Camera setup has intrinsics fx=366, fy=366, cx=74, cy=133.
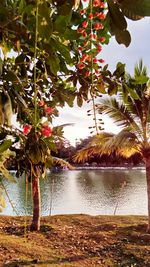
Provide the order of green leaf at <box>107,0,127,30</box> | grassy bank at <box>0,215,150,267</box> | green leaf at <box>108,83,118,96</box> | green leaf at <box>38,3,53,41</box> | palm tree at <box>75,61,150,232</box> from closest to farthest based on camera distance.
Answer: green leaf at <box>38,3,53,41</box>, green leaf at <box>107,0,127,30</box>, green leaf at <box>108,83,118,96</box>, grassy bank at <box>0,215,150,267</box>, palm tree at <box>75,61,150,232</box>

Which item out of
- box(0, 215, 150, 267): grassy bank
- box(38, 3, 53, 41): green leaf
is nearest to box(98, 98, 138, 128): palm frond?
box(0, 215, 150, 267): grassy bank

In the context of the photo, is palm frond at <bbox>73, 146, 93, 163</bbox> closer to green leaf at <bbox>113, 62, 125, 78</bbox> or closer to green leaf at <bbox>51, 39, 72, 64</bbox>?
green leaf at <bbox>113, 62, 125, 78</bbox>

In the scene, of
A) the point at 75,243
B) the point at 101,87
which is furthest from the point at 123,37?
the point at 75,243

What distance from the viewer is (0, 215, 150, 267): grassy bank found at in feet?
16.9

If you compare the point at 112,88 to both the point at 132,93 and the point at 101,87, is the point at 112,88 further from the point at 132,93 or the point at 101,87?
the point at 132,93

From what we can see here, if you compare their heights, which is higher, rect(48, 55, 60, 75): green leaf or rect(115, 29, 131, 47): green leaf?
rect(115, 29, 131, 47): green leaf

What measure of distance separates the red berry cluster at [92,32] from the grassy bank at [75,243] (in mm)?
3779

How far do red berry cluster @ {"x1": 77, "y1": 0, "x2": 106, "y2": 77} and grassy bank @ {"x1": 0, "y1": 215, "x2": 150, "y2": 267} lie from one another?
3.78 m

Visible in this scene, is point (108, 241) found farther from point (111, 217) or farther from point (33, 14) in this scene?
point (33, 14)

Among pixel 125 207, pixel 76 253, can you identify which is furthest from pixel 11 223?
pixel 125 207

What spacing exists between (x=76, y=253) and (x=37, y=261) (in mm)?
829

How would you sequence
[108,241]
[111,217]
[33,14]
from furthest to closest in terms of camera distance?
[111,217] → [108,241] → [33,14]

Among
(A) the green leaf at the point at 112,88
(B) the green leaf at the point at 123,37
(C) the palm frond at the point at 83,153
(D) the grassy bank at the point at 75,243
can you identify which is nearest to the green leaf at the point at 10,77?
(B) the green leaf at the point at 123,37

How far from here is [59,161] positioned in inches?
315
